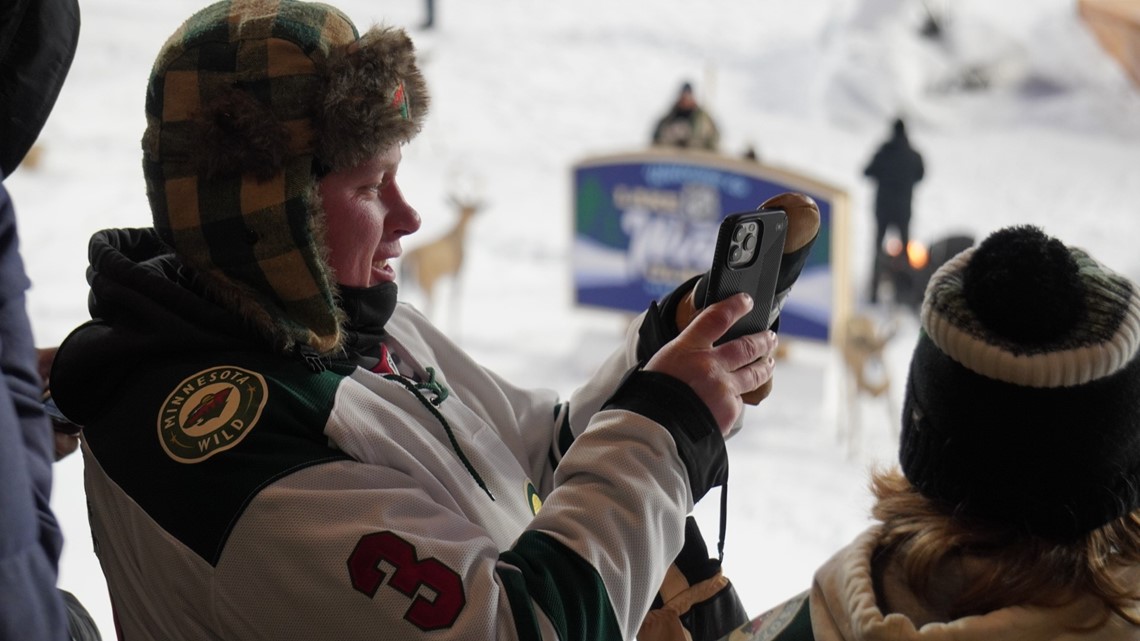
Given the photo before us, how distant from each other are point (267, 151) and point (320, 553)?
30 centimetres

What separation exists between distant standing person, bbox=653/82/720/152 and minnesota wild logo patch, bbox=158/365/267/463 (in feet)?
7.87

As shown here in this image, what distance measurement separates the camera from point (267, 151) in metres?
0.87

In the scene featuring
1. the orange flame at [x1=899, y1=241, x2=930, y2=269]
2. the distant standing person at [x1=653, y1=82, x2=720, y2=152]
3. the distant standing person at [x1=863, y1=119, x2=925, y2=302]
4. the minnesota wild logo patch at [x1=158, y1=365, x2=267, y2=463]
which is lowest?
the orange flame at [x1=899, y1=241, x2=930, y2=269]

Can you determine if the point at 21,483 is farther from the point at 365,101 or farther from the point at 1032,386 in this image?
the point at 1032,386

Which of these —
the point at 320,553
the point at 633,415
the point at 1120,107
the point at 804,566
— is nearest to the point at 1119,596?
the point at 633,415

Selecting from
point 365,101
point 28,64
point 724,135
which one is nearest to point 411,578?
point 365,101

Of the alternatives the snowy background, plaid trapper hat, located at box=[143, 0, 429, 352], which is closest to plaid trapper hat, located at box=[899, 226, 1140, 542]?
plaid trapper hat, located at box=[143, 0, 429, 352]

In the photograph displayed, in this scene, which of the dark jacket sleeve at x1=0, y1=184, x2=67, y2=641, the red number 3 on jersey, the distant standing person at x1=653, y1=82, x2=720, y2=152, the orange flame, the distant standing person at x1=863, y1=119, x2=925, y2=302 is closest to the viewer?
the dark jacket sleeve at x1=0, y1=184, x2=67, y2=641

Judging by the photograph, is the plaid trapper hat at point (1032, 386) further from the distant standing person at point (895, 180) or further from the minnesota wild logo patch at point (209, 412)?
the distant standing person at point (895, 180)

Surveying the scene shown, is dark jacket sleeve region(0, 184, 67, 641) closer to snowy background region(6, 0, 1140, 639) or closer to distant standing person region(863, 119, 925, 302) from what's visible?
snowy background region(6, 0, 1140, 639)

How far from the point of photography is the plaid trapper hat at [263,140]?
Answer: 0.88 m

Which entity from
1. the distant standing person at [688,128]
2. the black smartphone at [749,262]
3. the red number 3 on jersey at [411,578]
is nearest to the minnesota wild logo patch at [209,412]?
the red number 3 on jersey at [411,578]

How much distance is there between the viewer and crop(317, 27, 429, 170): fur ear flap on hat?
879 mm

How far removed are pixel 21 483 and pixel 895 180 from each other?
2446mm
